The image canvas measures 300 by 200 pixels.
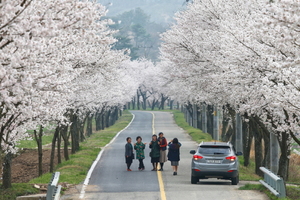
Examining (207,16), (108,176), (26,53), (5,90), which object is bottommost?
(108,176)

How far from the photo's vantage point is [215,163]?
19.8m

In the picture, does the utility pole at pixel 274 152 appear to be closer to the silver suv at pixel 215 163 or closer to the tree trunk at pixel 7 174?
the silver suv at pixel 215 163

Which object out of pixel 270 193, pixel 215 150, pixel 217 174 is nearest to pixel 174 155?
pixel 215 150

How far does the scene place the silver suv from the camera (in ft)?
64.6

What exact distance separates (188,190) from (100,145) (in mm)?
23930

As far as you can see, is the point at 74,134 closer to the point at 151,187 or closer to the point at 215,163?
the point at 215,163

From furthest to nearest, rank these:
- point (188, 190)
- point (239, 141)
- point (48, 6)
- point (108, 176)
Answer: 1. point (239, 141)
2. point (108, 176)
3. point (188, 190)
4. point (48, 6)

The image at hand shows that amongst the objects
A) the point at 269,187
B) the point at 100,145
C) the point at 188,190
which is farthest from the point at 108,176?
the point at 100,145

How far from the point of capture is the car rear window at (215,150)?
65.4 feet

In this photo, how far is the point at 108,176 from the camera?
Result: 23.0 m

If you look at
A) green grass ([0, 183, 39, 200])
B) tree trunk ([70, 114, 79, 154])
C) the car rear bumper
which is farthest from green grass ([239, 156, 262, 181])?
tree trunk ([70, 114, 79, 154])

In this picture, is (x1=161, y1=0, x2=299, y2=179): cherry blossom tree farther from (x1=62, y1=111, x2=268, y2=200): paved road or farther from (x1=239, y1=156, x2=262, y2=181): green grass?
(x1=62, y1=111, x2=268, y2=200): paved road

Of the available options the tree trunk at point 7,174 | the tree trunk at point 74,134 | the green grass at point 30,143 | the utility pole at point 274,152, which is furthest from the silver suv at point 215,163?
the green grass at point 30,143

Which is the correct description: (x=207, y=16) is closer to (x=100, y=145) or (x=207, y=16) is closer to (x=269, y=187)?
(x=269, y=187)
